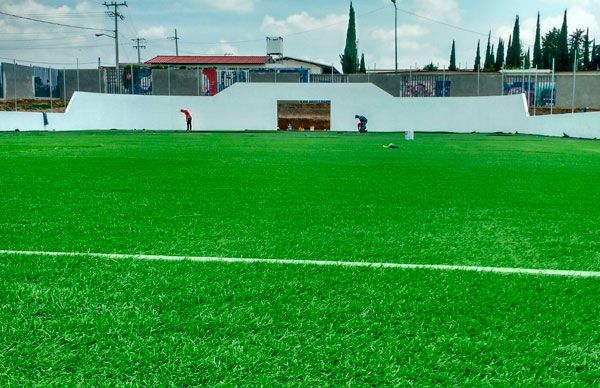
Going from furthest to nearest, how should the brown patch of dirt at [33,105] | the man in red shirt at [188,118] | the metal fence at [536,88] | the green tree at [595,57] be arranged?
1. the green tree at [595,57]
2. the man in red shirt at [188,118]
3. the metal fence at [536,88]
4. the brown patch of dirt at [33,105]

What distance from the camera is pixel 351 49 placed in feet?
219

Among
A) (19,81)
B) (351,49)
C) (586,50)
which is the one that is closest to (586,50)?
(586,50)

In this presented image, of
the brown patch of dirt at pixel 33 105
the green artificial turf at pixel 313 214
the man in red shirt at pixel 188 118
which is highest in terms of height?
the brown patch of dirt at pixel 33 105

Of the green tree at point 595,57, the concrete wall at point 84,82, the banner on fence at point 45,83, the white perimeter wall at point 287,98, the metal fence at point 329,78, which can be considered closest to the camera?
the banner on fence at point 45,83

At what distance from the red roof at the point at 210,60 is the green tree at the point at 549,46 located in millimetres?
32280

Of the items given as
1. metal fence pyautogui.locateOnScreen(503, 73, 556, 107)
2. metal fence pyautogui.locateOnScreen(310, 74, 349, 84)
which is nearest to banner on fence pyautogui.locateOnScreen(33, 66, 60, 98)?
metal fence pyautogui.locateOnScreen(310, 74, 349, 84)

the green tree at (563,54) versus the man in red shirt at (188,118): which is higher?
the green tree at (563,54)

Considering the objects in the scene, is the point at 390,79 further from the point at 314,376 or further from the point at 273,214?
the point at 314,376

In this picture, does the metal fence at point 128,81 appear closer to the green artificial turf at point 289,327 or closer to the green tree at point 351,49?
the green tree at point 351,49

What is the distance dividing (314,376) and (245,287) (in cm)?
106

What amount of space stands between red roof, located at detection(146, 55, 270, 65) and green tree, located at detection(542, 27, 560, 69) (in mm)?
32280

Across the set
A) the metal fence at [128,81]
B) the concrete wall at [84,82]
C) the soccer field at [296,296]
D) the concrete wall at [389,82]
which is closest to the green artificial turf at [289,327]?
the soccer field at [296,296]

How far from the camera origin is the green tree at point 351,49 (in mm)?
66500

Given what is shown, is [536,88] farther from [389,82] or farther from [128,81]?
[128,81]
